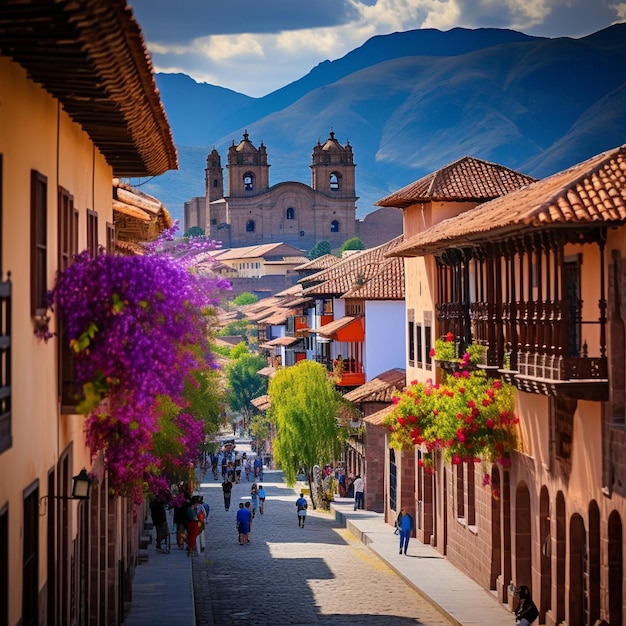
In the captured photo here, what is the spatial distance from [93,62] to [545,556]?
16.4m

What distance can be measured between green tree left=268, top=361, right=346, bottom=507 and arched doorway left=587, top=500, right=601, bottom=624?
33.3 m

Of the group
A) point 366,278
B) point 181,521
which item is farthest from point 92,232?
point 366,278

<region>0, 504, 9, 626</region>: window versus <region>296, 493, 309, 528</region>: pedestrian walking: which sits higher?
<region>0, 504, 9, 626</region>: window

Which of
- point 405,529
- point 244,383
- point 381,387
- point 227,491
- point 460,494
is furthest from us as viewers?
point 244,383

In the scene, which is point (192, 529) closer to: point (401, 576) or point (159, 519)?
point (159, 519)

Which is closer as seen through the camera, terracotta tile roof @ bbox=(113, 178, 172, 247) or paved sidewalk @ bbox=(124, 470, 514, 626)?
terracotta tile roof @ bbox=(113, 178, 172, 247)

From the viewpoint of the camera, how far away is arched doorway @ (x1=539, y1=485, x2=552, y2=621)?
25047mm

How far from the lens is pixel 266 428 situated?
82.2 meters

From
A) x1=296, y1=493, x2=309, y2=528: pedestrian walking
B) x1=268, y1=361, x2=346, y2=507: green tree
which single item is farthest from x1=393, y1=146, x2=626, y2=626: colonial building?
x1=268, y1=361, x2=346, y2=507: green tree

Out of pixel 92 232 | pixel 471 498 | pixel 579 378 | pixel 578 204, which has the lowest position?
pixel 471 498

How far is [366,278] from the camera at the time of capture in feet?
197

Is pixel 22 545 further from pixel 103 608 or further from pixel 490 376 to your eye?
pixel 490 376

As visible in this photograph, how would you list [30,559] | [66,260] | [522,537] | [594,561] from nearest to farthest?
[30,559]
[66,260]
[594,561]
[522,537]

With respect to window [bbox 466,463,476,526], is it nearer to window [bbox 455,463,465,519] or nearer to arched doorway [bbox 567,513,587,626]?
window [bbox 455,463,465,519]
